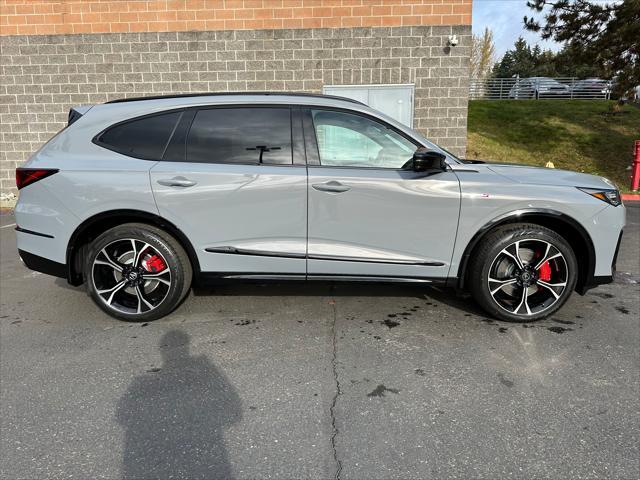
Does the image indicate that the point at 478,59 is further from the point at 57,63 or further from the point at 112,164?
the point at 112,164

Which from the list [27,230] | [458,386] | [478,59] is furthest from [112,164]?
[478,59]

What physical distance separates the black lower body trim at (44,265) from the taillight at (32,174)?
598 mm

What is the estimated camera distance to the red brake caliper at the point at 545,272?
3.69m

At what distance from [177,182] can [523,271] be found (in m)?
2.80

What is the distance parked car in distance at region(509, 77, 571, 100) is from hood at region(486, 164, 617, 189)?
2857cm

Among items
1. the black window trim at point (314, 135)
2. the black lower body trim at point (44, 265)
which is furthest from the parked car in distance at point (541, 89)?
the black lower body trim at point (44, 265)

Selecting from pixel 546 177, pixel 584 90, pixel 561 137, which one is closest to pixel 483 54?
pixel 584 90

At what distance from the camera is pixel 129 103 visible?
3.80 meters

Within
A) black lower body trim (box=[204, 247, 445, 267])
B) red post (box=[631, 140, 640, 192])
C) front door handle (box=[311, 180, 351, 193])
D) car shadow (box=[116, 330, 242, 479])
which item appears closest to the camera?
car shadow (box=[116, 330, 242, 479])

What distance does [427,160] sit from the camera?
11.0ft

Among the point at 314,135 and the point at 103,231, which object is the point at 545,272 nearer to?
the point at 314,135

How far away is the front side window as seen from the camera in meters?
3.60

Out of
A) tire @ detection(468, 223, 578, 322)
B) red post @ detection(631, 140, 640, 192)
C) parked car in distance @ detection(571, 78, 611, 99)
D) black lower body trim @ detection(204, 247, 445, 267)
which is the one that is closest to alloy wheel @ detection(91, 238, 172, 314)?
black lower body trim @ detection(204, 247, 445, 267)

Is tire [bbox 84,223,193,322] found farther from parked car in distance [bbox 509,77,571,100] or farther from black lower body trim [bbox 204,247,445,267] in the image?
parked car in distance [bbox 509,77,571,100]
